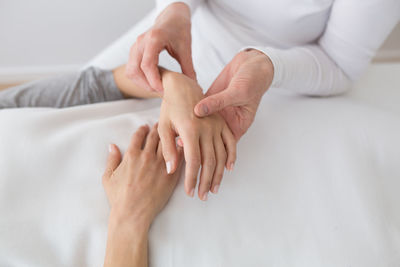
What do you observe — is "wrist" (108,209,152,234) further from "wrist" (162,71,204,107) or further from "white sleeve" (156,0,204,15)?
"white sleeve" (156,0,204,15)

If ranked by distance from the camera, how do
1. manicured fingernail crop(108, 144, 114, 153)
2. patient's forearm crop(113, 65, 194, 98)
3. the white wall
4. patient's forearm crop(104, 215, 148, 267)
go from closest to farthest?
patient's forearm crop(104, 215, 148, 267) → manicured fingernail crop(108, 144, 114, 153) → patient's forearm crop(113, 65, 194, 98) → the white wall

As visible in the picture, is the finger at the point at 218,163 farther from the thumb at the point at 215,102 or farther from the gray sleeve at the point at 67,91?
the gray sleeve at the point at 67,91

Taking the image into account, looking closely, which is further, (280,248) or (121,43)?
(121,43)

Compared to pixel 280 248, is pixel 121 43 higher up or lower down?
higher up

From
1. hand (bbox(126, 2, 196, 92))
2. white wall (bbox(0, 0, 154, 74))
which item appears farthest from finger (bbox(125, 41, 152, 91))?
white wall (bbox(0, 0, 154, 74))

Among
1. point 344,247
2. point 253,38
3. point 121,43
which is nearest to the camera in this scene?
point 344,247

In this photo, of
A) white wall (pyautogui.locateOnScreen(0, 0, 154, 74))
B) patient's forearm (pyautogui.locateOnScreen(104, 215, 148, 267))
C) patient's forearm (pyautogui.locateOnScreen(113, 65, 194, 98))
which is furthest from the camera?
white wall (pyautogui.locateOnScreen(0, 0, 154, 74))

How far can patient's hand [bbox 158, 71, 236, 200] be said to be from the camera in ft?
1.70

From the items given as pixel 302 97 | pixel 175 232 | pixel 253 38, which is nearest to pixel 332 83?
pixel 302 97

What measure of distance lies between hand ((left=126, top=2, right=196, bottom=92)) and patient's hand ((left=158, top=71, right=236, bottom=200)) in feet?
0.19

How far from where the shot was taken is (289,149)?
0.59 metres

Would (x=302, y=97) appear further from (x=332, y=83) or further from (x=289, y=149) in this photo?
(x=289, y=149)

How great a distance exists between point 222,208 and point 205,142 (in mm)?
110

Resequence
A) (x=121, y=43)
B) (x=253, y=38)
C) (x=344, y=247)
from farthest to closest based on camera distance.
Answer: (x=121, y=43) → (x=253, y=38) → (x=344, y=247)
